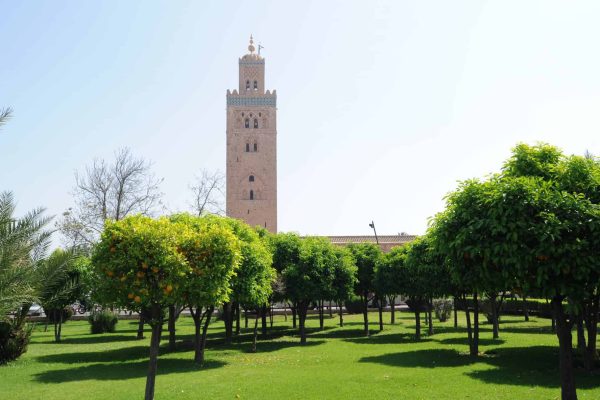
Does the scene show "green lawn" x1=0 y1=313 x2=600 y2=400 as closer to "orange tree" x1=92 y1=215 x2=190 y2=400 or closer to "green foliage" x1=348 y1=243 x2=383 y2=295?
"orange tree" x1=92 y1=215 x2=190 y2=400

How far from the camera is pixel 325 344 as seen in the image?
2461 centimetres

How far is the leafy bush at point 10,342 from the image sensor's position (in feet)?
63.0

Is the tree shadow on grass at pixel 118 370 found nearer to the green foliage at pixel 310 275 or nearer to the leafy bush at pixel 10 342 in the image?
the leafy bush at pixel 10 342

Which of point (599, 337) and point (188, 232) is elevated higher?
point (188, 232)

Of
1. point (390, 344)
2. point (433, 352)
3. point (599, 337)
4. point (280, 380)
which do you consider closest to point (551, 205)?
point (280, 380)

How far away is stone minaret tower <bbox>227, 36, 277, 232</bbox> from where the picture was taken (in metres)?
66.4

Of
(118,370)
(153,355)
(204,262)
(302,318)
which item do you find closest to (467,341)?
(302,318)

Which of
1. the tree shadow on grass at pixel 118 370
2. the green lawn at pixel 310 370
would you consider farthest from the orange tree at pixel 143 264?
the tree shadow on grass at pixel 118 370

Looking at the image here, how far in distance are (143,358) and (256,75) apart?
55028 mm

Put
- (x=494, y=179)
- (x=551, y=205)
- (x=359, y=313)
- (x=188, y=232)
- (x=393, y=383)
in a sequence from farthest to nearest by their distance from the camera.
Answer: (x=359, y=313)
(x=393, y=383)
(x=188, y=232)
(x=494, y=179)
(x=551, y=205)

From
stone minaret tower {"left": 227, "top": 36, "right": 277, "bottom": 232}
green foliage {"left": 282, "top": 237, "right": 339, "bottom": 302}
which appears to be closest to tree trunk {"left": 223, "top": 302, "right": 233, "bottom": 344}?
green foliage {"left": 282, "top": 237, "right": 339, "bottom": 302}

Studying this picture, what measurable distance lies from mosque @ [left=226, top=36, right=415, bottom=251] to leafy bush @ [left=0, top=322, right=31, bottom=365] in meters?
46.2

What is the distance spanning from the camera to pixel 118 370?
1767 centimetres

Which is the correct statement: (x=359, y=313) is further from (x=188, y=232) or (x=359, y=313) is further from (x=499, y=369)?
(x=188, y=232)
